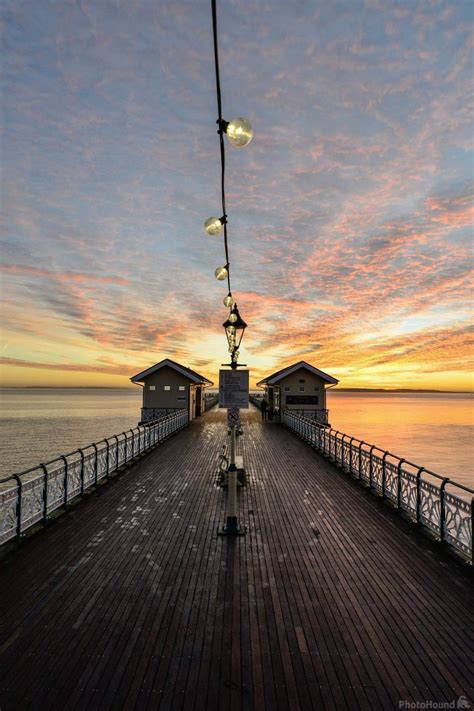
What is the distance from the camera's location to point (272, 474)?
43.5 ft

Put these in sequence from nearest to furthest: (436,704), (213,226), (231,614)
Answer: (436,704)
(231,614)
(213,226)

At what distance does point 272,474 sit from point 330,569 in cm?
701

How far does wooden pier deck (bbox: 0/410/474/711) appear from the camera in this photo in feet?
12.4

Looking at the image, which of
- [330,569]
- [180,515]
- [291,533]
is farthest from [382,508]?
[180,515]

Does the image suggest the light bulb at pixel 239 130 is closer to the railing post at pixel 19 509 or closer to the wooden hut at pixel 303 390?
the railing post at pixel 19 509

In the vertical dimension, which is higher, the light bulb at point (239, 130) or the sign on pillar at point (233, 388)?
the light bulb at point (239, 130)

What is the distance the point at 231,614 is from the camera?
4984 mm

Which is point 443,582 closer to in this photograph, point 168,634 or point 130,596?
point 168,634

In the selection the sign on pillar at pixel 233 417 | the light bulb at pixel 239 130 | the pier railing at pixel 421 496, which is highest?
the light bulb at pixel 239 130


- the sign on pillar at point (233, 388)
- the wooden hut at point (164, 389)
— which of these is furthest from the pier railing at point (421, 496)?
the wooden hut at point (164, 389)

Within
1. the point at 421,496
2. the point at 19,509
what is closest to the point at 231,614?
the point at 19,509

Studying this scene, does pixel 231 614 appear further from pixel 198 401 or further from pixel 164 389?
pixel 198 401

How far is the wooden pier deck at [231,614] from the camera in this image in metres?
3.77

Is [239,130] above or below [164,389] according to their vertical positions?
above
